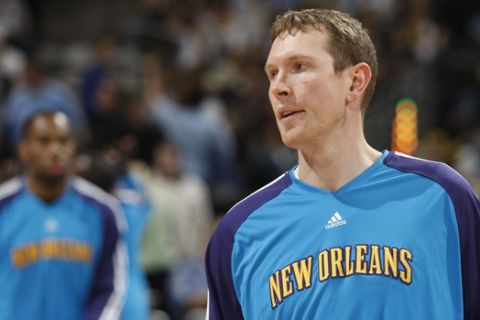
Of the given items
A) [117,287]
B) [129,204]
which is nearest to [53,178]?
[117,287]

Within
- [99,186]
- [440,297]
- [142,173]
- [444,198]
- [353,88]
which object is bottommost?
[142,173]

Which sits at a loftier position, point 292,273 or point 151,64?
point 292,273

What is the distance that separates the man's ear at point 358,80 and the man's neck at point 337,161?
0.50 ft

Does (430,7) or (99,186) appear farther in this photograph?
(430,7)

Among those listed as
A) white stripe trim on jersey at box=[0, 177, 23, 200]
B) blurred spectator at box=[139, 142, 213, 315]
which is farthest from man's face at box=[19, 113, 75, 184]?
blurred spectator at box=[139, 142, 213, 315]

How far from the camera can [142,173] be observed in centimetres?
1128

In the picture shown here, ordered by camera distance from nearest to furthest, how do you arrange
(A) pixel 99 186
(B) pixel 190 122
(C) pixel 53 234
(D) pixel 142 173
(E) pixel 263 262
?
(E) pixel 263 262 < (C) pixel 53 234 < (A) pixel 99 186 < (D) pixel 142 173 < (B) pixel 190 122

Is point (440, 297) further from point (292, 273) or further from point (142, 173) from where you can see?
point (142, 173)

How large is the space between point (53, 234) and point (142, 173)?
462cm

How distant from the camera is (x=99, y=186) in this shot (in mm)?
7930

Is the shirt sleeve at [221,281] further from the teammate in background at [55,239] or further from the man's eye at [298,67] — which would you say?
the teammate in background at [55,239]

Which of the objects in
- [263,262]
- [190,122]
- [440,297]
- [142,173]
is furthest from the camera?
[190,122]

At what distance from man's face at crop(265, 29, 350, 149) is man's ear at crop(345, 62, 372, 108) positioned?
36 mm

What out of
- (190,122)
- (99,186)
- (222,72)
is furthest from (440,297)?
(222,72)
